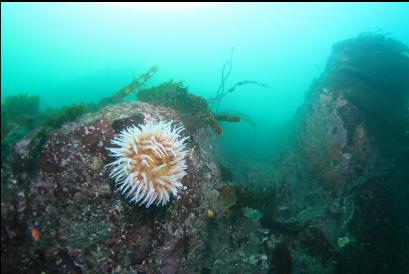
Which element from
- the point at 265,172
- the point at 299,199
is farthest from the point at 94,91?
the point at 299,199

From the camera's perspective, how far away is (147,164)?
12.0 ft

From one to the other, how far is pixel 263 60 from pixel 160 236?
267ft

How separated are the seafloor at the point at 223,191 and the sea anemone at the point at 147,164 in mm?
346

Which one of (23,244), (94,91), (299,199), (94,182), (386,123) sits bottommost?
(23,244)

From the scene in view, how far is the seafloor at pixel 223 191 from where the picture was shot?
3719 mm

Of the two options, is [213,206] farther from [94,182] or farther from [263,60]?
[263,60]

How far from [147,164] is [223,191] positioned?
240cm

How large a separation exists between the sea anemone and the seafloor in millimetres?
346

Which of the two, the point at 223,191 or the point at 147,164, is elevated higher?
the point at 223,191

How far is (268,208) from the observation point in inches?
249

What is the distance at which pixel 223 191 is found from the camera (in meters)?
5.63

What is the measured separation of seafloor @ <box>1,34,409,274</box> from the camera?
12.2 ft

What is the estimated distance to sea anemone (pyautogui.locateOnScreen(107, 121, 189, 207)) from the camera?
12.1 feet

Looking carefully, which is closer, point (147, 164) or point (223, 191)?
point (147, 164)
